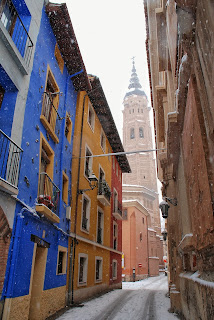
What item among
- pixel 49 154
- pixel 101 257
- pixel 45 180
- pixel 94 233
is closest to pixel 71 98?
pixel 49 154

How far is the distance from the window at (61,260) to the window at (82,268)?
1.55 meters

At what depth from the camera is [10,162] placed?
21.3 ft

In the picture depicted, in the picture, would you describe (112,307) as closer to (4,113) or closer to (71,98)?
(4,113)

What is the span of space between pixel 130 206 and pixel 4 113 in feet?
91.7

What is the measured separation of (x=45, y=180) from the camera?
878 cm

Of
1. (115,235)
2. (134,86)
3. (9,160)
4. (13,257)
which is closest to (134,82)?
(134,86)

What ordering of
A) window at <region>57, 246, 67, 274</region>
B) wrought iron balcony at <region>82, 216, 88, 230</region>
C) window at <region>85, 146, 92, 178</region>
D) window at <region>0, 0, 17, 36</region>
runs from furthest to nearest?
window at <region>85, 146, 92, 178</region> < wrought iron balcony at <region>82, 216, 88, 230</region> < window at <region>57, 246, 67, 274</region> < window at <region>0, 0, 17, 36</region>

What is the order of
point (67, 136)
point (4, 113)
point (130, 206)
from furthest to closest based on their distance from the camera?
point (130, 206)
point (67, 136)
point (4, 113)

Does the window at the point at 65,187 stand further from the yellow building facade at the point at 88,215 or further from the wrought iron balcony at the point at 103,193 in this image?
the wrought iron balcony at the point at 103,193

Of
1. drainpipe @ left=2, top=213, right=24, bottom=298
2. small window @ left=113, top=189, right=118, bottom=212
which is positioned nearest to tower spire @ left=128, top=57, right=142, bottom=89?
small window @ left=113, top=189, right=118, bottom=212

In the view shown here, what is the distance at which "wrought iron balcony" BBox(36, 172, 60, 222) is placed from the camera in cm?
784

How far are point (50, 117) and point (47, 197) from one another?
3235 millimetres

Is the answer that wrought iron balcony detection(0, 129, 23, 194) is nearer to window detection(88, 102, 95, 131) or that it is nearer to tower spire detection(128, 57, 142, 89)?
window detection(88, 102, 95, 131)

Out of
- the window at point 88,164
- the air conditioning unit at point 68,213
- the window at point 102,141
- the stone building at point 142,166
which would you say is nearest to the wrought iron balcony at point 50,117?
the air conditioning unit at point 68,213
